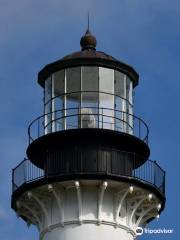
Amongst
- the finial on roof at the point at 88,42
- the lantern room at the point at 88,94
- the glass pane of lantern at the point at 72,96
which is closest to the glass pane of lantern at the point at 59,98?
the lantern room at the point at 88,94

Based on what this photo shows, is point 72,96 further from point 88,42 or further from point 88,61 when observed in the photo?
point 88,42

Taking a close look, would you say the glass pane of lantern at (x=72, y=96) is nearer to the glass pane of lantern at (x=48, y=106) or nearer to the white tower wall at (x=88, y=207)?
the glass pane of lantern at (x=48, y=106)

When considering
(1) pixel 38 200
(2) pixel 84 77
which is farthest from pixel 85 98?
(1) pixel 38 200

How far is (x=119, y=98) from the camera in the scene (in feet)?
132

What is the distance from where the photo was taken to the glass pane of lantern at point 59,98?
1559 inches

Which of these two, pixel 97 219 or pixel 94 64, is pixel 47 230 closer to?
pixel 97 219

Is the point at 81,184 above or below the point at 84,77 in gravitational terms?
below

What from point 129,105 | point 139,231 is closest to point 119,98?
point 129,105

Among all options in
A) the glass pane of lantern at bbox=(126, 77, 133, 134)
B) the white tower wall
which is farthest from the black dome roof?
the white tower wall

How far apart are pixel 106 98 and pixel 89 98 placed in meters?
0.53

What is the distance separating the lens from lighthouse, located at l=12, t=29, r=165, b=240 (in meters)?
38.7

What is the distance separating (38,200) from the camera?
39.5 meters

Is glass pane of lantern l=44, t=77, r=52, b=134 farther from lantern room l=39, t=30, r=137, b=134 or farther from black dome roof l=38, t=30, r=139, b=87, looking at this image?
black dome roof l=38, t=30, r=139, b=87

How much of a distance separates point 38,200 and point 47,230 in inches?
38.8
